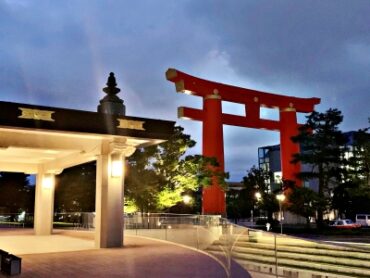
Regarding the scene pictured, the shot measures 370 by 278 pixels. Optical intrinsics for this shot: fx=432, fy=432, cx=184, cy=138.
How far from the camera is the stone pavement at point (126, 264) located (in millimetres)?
8059

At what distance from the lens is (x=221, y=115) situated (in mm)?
32531

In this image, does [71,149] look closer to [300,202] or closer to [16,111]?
[16,111]

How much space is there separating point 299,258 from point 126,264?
812 cm

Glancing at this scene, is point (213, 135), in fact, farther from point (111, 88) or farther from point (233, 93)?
point (111, 88)

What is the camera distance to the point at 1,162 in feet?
62.6

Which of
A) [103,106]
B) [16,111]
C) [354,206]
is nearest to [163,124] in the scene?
[103,106]

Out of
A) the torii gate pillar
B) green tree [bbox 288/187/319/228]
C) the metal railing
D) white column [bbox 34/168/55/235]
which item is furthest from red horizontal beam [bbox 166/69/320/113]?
white column [bbox 34/168/55/235]

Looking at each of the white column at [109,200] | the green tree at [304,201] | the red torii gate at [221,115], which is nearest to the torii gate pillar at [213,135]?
the red torii gate at [221,115]

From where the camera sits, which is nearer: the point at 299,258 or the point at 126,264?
the point at 126,264

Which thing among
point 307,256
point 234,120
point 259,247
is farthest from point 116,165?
point 234,120

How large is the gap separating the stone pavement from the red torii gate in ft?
58.2

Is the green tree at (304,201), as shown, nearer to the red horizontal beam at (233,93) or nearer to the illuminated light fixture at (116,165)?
the red horizontal beam at (233,93)

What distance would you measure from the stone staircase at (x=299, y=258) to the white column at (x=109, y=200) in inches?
117

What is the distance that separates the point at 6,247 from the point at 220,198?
18988 mm
